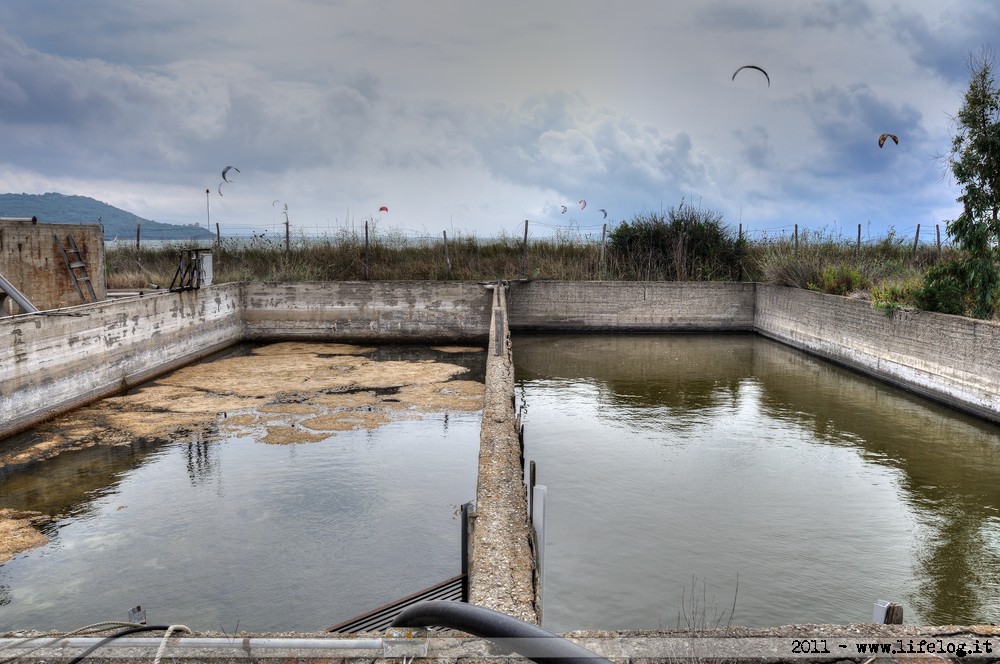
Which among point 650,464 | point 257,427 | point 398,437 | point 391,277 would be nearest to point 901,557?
point 650,464

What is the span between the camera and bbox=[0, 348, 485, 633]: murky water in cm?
442

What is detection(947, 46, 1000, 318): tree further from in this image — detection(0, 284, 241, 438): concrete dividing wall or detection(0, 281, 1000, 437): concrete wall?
detection(0, 284, 241, 438): concrete dividing wall

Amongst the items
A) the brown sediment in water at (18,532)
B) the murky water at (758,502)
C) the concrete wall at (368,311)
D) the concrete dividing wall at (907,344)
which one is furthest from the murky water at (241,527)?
the concrete wall at (368,311)

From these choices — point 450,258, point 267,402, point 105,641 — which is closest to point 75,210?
point 450,258

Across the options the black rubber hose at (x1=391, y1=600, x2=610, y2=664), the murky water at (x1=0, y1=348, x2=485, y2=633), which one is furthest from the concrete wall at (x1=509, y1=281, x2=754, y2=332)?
the black rubber hose at (x1=391, y1=600, x2=610, y2=664)

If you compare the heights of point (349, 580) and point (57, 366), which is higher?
point (57, 366)

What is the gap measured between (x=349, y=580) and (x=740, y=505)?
11.1 ft

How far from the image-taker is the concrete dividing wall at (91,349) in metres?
8.13

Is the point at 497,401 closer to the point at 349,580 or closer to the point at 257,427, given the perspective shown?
the point at 349,580

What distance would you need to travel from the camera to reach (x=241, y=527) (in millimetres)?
5594

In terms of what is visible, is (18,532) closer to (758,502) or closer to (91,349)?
(91,349)

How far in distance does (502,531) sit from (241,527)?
2919 mm

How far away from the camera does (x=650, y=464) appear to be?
725 cm

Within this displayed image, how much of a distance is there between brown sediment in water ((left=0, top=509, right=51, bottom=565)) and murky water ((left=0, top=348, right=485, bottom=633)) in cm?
11
